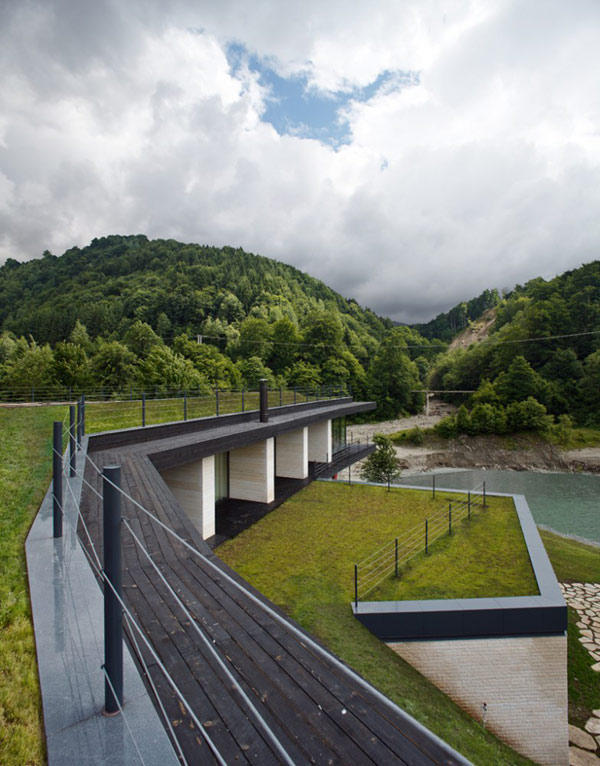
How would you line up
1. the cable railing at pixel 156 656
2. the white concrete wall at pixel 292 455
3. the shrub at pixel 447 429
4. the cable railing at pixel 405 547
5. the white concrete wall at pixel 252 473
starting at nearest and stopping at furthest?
1. the cable railing at pixel 156 656
2. the cable railing at pixel 405 547
3. the white concrete wall at pixel 252 473
4. the white concrete wall at pixel 292 455
5. the shrub at pixel 447 429

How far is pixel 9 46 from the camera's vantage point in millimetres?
11516

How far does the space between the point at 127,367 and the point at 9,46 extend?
15960 mm

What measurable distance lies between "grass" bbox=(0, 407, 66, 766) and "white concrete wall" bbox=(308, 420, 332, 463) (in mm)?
11581

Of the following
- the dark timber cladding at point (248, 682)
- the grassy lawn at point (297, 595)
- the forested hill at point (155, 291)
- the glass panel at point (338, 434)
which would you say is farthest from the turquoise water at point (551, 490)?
the forested hill at point (155, 291)

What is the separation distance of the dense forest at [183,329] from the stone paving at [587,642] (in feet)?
66.0

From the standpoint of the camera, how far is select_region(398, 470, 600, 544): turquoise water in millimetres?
20811

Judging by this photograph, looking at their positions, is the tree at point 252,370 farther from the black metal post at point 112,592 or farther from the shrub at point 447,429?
the black metal post at point 112,592

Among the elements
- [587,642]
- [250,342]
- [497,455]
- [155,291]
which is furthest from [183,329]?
[587,642]

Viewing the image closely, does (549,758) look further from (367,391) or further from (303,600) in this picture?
(367,391)

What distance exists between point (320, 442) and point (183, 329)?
49482 millimetres

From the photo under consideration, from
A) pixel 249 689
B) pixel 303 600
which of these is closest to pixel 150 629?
pixel 249 689

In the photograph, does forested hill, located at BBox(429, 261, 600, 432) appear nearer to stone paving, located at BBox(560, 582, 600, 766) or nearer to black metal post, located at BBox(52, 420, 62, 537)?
stone paving, located at BBox(560, 582, 600, 766)

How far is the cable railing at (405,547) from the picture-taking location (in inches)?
288

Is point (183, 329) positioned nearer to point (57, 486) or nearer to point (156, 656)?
point (57, 486)
